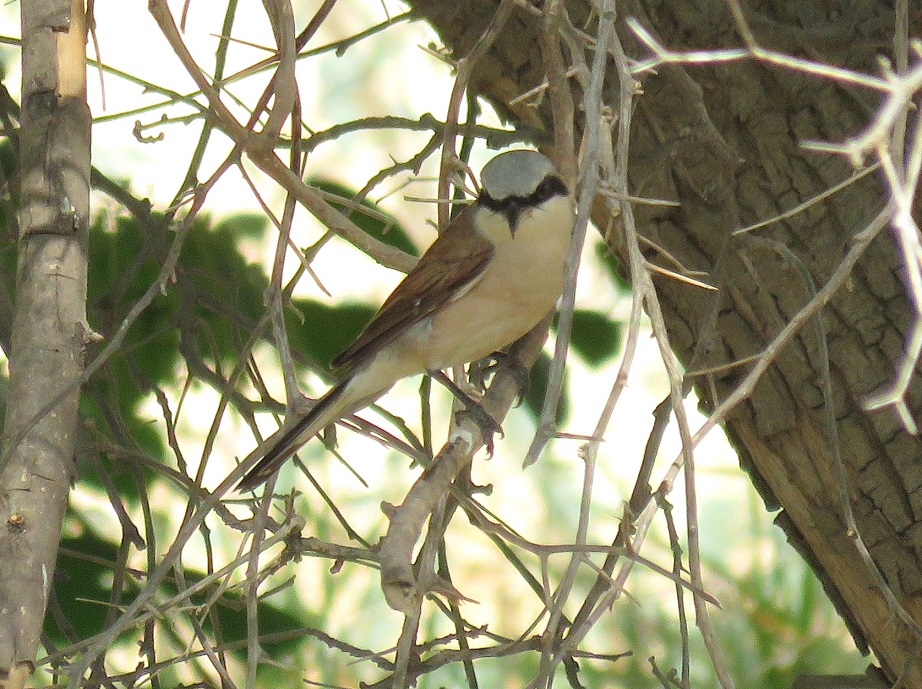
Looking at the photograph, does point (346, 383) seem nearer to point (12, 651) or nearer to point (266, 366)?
point (12, 651)

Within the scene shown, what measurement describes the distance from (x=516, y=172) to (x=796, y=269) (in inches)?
30.7

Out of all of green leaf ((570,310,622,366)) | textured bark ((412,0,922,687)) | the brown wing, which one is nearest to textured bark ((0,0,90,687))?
the brown wing

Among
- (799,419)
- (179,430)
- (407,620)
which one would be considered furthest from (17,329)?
(179,430)

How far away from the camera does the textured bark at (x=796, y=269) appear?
2641mm

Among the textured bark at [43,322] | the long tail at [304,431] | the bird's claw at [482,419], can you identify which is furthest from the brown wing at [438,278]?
the textured bark at [43,322]

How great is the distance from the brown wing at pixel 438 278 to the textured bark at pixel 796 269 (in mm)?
528

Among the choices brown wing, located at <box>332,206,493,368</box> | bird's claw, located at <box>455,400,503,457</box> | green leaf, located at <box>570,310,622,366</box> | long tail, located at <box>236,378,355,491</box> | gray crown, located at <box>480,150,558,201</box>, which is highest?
gray crown, located at <box>480,150,558,201</box>

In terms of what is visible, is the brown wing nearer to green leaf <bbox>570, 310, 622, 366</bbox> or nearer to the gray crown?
the gray crown

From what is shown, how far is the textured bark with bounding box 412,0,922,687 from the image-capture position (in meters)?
2.64

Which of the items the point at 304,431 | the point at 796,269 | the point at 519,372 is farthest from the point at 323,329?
the point at 796,269

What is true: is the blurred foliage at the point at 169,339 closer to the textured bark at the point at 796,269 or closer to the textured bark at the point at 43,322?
the textured bark at the point at 796,269

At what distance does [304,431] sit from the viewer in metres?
2.83

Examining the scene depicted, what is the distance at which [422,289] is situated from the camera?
3166 mm

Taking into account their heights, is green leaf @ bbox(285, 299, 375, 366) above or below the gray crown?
below
